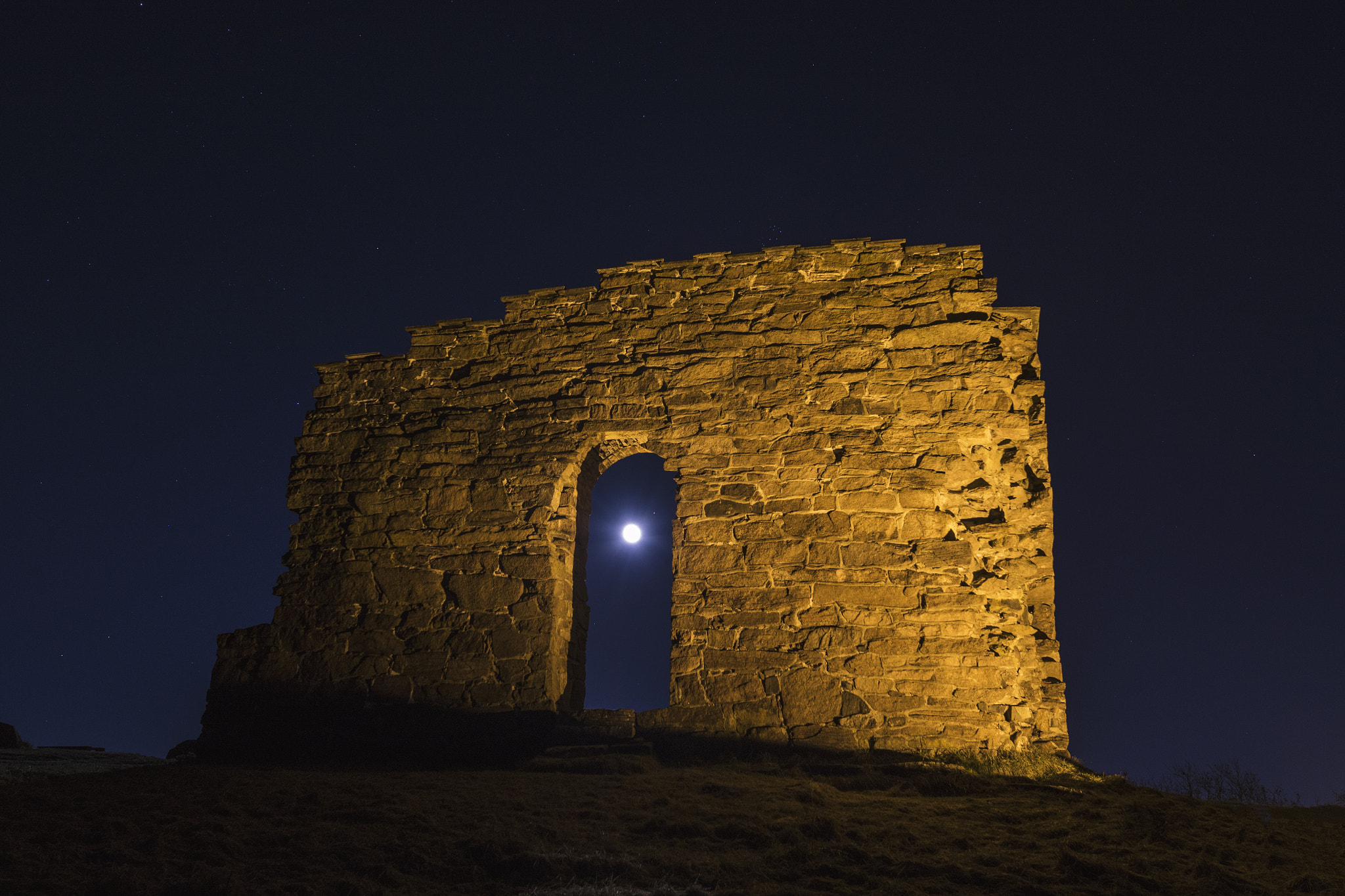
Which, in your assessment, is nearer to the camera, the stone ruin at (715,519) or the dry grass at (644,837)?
the dry grass at (644,837)

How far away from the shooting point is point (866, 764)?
595cm

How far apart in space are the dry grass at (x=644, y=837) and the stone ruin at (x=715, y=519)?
1023mm

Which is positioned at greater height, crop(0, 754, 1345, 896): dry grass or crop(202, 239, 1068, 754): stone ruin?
crop(202, 239, 1068, 754): stone ruin

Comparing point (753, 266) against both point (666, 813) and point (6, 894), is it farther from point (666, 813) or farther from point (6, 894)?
point (6, 894)

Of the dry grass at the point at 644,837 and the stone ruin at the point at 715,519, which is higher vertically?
the stone ruin at the point at 715,519

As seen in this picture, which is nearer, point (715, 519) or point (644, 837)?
point (644, 837)

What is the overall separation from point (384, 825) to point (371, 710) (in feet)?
10.9

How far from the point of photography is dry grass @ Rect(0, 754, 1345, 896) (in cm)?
355

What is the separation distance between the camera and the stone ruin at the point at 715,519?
6.47 m

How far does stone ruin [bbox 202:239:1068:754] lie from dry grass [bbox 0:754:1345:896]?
102cm

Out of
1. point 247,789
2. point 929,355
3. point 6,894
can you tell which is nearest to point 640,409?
point 929,355

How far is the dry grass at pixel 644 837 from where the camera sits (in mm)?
3549

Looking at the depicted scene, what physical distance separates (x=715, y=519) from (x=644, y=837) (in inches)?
123

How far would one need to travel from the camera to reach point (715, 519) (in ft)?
23.0
